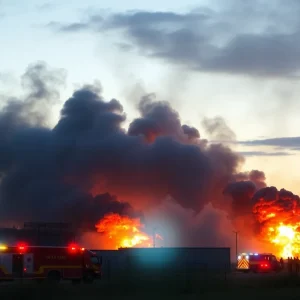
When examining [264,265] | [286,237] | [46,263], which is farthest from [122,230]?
[46,263]

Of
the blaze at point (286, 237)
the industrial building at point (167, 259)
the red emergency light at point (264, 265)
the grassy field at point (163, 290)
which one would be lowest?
the grassy field at point (163, 290)

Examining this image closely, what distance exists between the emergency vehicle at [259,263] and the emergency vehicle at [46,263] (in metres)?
31.2

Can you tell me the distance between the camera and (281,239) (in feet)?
424

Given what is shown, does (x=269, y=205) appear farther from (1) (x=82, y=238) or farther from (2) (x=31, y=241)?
(2) (x=31, y=241)

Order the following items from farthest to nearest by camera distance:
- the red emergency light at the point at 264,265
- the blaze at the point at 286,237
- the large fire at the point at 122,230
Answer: the blaze at the point at 286,237, the large fire at the point at 122,230, the red emergency light at the point at 264,265

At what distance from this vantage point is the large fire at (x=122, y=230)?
12431cm

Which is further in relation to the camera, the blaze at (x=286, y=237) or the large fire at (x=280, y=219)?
the blaze at (x=286, y=237)

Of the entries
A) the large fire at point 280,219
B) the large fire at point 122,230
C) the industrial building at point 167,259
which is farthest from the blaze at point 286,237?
the industrial building at point 167,259

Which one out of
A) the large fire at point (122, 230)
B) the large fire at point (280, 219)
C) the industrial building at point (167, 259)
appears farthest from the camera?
the large fire at point (280, 219)

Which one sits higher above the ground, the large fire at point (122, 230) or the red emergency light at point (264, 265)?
the large fire at point (122, 230)

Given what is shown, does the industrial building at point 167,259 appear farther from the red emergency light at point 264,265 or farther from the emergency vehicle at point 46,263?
the emergency vehicle at point 46,263

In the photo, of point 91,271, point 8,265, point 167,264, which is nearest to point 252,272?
point 167,264

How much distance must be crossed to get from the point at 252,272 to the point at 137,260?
48.8 ft

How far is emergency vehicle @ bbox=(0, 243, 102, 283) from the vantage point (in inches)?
2489
